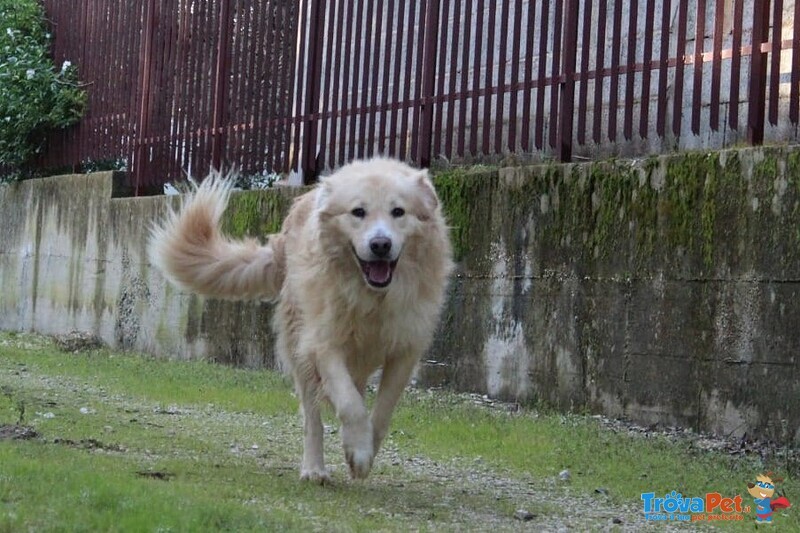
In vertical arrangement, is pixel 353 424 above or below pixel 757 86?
below

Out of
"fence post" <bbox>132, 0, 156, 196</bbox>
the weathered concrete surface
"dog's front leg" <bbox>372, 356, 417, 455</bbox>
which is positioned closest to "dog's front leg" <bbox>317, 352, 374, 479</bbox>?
"dog's front leg" <bbox>372, 356, 417, 455</bbox>

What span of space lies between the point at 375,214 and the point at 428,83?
412 cm

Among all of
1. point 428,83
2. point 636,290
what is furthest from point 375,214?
point 428,83

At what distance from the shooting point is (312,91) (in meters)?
11.7

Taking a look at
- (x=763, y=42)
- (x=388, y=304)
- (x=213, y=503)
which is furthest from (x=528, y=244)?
(x=213, y=503)

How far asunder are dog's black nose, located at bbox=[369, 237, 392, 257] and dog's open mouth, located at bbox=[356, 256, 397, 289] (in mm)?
64

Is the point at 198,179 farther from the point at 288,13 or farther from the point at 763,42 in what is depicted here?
the point at 763,42

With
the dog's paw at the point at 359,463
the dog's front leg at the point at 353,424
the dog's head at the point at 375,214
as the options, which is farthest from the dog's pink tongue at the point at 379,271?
the dog's paw at the point at 359,463

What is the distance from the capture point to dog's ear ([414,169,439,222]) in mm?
6414

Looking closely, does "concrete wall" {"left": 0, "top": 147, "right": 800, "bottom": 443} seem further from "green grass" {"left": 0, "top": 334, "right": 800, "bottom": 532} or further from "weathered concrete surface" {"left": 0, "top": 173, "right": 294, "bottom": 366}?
"weathered concrete surface" {"left": 0, "top": 173, "right": 294, "bottom": 366}

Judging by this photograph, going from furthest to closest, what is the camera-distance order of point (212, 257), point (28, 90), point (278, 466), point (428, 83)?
point (28, 90), point (428, 83), point (212, 257), point (278, 466)

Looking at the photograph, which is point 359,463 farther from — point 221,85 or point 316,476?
point 221,85

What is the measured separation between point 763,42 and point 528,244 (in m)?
2.07

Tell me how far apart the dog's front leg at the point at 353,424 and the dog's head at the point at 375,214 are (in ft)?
1.71
